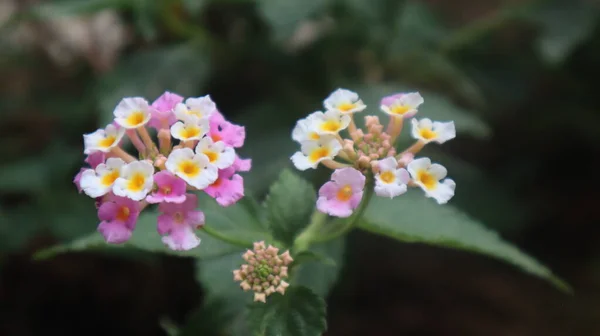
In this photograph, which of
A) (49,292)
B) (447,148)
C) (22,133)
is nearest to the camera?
(49,292)

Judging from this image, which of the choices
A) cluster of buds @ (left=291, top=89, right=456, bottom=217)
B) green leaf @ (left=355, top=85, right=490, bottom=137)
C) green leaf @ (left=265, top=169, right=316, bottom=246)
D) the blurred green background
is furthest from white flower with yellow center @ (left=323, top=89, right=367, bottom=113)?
the blurred green background

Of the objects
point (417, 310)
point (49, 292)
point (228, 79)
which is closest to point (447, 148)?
point (417, 310)

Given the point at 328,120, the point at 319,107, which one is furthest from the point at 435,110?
the point at 328,120

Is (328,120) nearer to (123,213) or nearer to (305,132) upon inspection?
(305,132)

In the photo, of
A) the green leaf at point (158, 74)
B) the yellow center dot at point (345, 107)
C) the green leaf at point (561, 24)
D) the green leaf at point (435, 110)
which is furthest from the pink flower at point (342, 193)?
the green leaf at point (561, 24)

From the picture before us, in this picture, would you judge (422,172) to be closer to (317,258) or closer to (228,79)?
(317,258)
